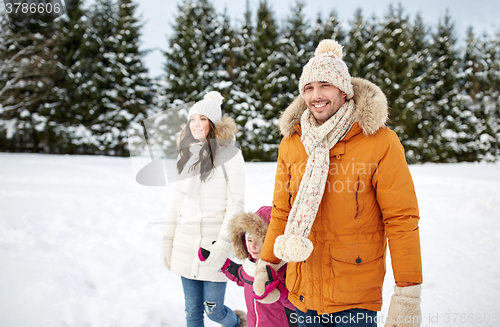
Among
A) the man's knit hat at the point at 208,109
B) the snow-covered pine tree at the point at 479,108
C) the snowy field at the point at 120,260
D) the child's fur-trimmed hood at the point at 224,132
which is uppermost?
the snow-covered pine tree at the point at 479,108

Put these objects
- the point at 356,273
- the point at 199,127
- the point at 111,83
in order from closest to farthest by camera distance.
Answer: the point at 356,273 < the point at 199,127 < the point at 111,83

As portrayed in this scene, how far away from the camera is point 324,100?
5.16ft

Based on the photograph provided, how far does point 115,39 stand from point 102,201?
1519cm

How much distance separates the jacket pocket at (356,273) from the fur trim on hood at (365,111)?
23.7 inches

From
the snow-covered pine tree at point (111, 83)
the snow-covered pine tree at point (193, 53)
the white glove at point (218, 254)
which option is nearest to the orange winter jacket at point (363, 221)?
the white glove at point (218, 254)

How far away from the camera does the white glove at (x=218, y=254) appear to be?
214cm

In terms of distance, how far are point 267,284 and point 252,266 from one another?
1.29ft

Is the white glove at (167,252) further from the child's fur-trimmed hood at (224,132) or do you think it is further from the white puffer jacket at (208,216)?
the child's fur-trimmed hood at (224,132)

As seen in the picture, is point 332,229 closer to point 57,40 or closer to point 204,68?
point 204,68

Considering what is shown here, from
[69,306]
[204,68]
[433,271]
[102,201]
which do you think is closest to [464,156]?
[204,68]

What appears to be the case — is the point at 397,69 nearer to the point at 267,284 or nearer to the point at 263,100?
the point at 263,100

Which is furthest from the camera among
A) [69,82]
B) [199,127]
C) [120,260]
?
[69,82]

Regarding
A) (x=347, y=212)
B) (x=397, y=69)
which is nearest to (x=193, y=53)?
(x=397, y=69)

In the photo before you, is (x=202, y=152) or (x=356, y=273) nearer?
(x=356, y=273)
